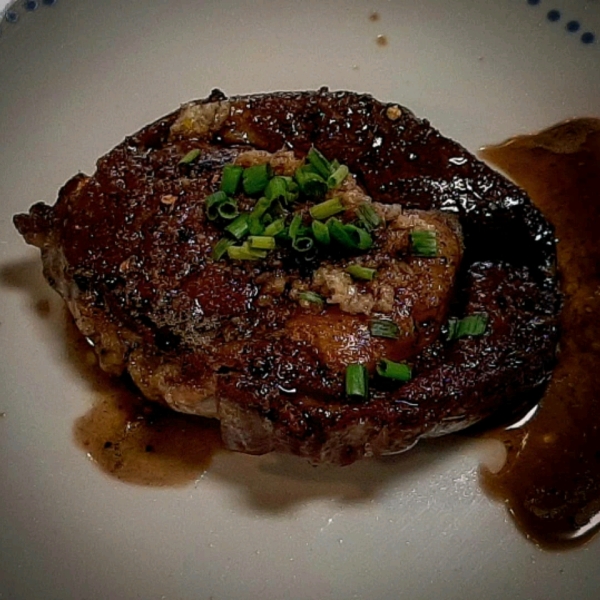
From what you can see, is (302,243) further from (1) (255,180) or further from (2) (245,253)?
(1) (255,180)

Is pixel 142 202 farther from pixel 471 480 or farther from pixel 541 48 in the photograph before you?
pixel 541 48

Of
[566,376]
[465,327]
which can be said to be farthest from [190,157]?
[566,376]

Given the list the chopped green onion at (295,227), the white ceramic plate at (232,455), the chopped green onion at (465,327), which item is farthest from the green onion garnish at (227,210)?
the white ceramic plate at (232,455)

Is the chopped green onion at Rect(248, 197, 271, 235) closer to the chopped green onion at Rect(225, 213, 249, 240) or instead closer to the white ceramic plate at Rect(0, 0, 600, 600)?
the chopped green onion at Rect(225, 213, 249, 240)

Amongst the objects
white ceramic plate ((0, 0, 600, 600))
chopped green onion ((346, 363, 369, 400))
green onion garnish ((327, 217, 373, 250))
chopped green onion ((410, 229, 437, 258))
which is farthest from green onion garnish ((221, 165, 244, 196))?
white ceramic plate ((0, 0, 600, 600))

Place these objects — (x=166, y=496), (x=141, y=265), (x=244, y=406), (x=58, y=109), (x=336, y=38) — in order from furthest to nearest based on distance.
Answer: (x=336, y=38)
(x=58, y=109)
(x=166, y=496)
(x=141, y=265)
(x=244, y=406)

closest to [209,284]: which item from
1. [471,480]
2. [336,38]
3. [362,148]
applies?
[362,148]
